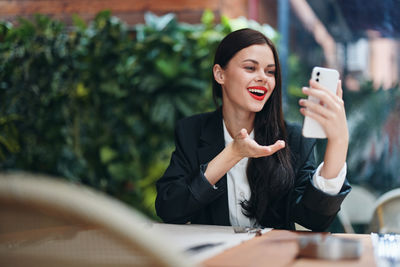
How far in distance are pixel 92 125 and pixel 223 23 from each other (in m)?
1.27

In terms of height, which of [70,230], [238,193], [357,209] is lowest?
[357,209]

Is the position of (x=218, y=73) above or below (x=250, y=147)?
above

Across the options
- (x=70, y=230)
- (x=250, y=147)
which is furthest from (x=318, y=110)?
(x=70, y=230)

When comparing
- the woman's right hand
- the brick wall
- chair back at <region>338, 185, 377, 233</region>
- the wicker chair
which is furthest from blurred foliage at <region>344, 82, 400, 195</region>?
the wicker chair

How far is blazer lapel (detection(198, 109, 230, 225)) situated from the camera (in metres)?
1.87

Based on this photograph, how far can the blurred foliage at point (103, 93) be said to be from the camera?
370 centimetres

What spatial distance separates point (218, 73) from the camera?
2.02 m

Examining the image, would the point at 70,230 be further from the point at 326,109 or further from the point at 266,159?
the point at 266,159

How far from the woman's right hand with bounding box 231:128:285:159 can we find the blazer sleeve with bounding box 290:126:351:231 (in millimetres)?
174

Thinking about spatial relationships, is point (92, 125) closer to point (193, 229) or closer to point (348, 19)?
point (348, 19)

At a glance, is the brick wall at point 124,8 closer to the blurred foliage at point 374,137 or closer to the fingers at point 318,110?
the blurred foliage at point 374,137

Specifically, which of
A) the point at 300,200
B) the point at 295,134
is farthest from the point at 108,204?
the point at 295,134

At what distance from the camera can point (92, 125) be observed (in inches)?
152

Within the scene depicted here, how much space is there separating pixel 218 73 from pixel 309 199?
0.67 meters
